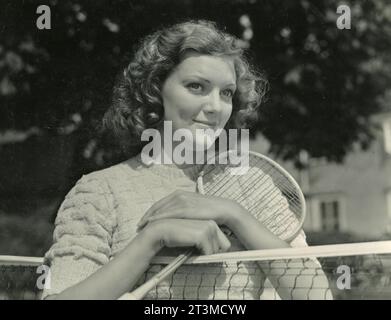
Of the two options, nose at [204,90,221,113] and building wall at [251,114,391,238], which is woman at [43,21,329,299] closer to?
nose at [204,90,221,113]

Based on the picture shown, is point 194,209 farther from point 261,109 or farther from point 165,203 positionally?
point 261,109

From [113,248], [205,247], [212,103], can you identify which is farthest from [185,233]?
[212,103]

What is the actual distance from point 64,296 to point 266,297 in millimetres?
404

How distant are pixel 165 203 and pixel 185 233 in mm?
98

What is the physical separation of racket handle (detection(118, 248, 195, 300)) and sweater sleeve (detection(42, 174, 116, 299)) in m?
0.09

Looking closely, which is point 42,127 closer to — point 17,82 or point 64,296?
point 17,82

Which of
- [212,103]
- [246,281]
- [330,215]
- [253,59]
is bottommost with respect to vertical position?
[246,281]

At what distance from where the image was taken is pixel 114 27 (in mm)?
1723

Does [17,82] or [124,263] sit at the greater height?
[17,82]

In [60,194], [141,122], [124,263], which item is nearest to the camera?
[124,263]

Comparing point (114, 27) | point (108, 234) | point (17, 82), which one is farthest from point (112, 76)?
point (108, 234)

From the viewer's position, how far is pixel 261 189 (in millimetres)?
1399

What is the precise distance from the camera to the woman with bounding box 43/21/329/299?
1.25m

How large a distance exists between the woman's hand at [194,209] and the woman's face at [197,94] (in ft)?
0.49
